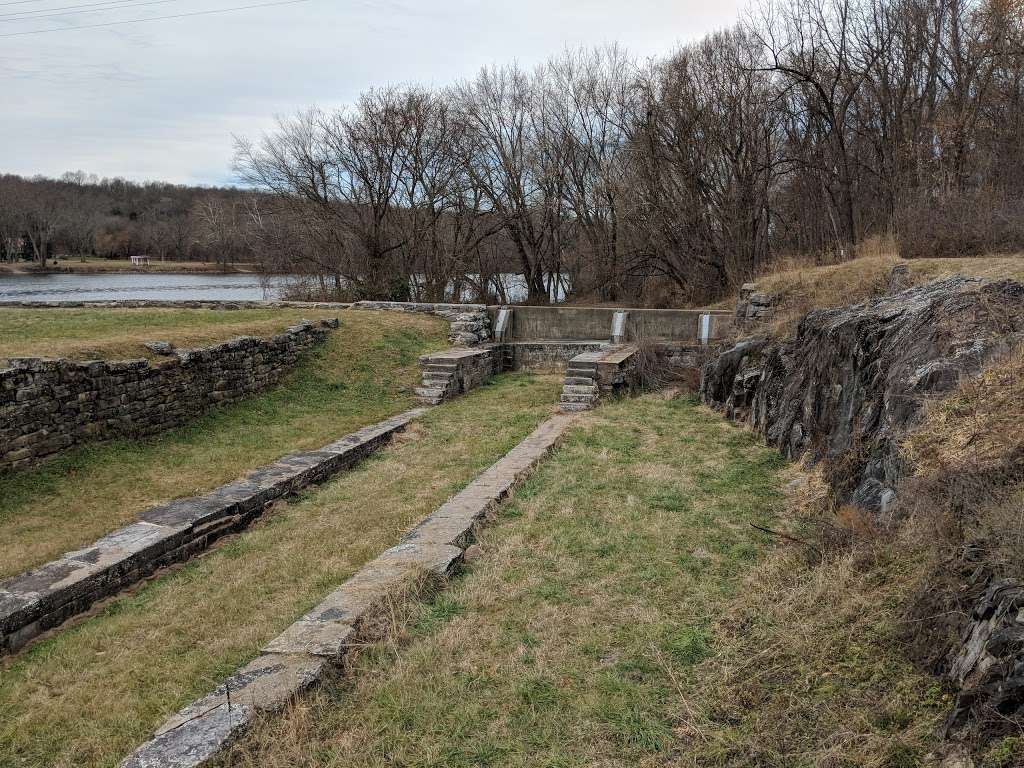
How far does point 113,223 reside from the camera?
6072cm

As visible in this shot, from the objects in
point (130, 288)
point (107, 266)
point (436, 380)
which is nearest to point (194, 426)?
point (436, 380)

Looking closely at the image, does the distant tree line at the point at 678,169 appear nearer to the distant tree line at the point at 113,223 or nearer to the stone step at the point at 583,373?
the stone step at the point at 583,373

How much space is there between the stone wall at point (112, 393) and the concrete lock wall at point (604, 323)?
21.4 feet

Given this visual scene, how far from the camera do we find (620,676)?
331 centimetres

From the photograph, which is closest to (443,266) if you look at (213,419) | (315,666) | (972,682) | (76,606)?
(213,419)

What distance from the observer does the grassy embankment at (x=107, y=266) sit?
47188mm

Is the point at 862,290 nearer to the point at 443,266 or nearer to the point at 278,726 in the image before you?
the point at 278,726

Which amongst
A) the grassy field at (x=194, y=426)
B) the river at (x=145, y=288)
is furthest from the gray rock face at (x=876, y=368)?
the river at (x=145, y=288)

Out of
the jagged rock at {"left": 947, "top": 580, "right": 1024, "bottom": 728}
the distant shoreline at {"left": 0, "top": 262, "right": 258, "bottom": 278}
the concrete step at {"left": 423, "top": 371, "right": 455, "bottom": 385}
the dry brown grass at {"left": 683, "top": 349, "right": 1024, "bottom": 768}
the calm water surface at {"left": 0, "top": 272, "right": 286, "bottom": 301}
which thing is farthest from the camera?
the distant shoreline at {"left": 0, "top": 262, "right": 258, "bottom": 278}

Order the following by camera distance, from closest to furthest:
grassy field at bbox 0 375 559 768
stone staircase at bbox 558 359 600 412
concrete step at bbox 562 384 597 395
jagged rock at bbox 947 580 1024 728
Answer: jagged rock at bbox 947 580 1024 728, grassy field at bbox 0 375 559 768, stone staircase at bbox 558 359 600 412, concrete step at bbox 562 384 597 395

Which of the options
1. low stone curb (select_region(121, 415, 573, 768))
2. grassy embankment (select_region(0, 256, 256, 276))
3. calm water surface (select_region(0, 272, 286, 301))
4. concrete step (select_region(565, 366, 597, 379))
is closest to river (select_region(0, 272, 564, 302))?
calm water surface (select_region(0, 272, 286, 301))

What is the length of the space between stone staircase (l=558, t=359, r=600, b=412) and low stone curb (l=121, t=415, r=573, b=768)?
189 inches

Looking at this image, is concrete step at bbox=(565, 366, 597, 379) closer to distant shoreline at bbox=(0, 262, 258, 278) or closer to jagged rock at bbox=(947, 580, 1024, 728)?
jagged rock at bbox=(947, 580, 1024, 728)

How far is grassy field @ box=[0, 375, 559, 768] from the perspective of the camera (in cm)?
348
